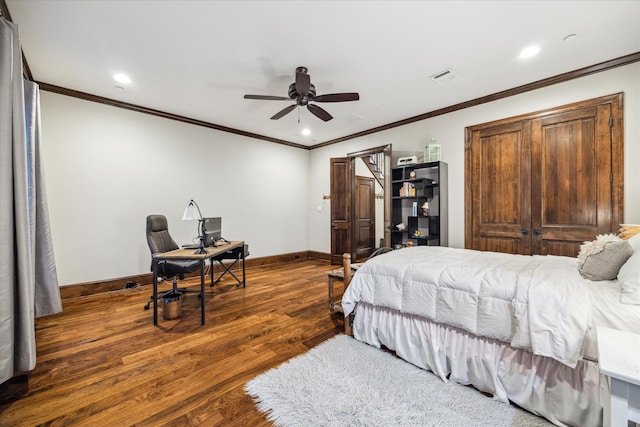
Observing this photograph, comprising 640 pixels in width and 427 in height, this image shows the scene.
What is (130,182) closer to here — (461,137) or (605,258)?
(461,137)

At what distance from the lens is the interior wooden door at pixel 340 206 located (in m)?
5.57

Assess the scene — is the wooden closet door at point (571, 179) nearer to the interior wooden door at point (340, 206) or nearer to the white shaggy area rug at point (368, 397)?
the white shaggy area rug at point (368, 397)

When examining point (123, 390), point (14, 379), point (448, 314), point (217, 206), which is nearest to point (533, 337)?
point (448, 314)

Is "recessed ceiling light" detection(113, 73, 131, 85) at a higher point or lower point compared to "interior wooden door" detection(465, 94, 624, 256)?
higher

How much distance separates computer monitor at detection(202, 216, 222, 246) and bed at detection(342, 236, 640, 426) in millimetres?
2035

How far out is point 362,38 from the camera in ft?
8.21

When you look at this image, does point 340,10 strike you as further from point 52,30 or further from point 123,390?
point 123,390

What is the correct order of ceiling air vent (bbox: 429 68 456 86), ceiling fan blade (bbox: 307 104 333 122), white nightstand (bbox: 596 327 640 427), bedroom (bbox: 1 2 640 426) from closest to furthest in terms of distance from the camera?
white nightstand (bbox: 596 327 640 427) < ceiling air vent (bbox: 429 68 456 86) < ceiling fan blade (bbox: 307 104 333 122) < bedroom (bbox: 1 2 640 426)

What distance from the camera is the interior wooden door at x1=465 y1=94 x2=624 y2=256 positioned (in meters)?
2.93

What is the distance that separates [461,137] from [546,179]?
1.21 metres

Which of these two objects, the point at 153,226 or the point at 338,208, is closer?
the point at 153,226

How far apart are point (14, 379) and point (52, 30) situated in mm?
2841

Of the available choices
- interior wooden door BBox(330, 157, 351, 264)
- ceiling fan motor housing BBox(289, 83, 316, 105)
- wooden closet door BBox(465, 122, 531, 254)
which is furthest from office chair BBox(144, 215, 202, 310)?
wooden closet door BBox(465, 122, 531, 254)

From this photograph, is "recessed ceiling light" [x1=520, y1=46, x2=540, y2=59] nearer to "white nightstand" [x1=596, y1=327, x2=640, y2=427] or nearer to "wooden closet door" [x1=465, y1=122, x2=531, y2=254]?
"wooden closet door" [x1=465, y1=122, x2=531, y2=254]
